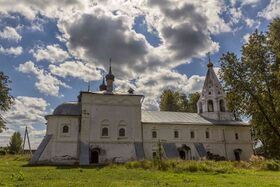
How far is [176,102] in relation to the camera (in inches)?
2078

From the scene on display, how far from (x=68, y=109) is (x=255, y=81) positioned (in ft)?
64.8

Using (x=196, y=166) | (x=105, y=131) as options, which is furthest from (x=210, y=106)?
(x=196, y=166)

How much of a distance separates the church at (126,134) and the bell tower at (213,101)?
563mm

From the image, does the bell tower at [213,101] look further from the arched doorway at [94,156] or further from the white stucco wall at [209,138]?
the arched doorway at [94,156]

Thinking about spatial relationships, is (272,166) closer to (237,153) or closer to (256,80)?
(256,80)

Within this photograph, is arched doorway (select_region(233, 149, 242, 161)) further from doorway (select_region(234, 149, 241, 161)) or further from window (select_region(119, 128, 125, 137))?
window (select_region(119, 128, 125, 137))

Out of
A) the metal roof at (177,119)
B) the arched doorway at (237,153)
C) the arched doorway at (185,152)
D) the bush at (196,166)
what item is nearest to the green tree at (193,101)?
the metal roof at (177,119)

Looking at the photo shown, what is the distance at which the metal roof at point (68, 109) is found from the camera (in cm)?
2959

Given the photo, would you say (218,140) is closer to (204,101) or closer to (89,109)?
(204,101)

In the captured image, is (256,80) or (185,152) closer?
(256,80)

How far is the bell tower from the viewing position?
37625mm

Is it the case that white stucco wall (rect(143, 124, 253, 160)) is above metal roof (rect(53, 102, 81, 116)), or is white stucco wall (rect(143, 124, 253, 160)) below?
below

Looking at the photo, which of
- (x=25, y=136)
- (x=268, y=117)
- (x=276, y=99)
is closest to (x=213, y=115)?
(x=268, y=117)

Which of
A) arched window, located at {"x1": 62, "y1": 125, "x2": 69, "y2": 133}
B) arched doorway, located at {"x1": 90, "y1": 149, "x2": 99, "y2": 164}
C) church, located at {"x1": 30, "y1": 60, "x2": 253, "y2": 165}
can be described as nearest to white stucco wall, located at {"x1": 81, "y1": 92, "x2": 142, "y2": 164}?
church, located at {"x1": 30, "y1": 60, "x2": 253, "y2": 165}
